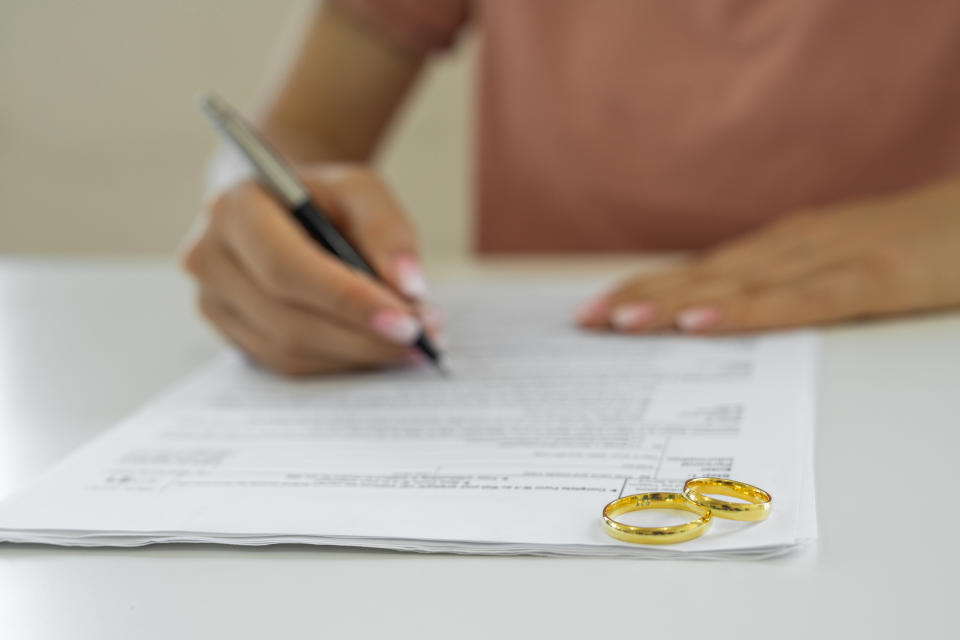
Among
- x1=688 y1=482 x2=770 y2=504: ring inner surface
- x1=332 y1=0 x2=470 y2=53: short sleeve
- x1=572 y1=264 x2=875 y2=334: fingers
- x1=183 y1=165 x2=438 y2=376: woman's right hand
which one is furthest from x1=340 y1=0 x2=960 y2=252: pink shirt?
x1=688 y1=482 x2=770 y2=504: ring inner surface

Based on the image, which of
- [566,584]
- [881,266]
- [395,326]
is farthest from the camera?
[881,266]

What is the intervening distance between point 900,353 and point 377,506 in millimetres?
353

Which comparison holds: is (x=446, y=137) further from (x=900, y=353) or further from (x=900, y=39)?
(x=900, y=353)

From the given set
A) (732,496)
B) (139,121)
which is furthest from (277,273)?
(139,121)

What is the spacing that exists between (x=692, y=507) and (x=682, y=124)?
78 centimetres

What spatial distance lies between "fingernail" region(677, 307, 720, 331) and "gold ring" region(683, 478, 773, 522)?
0.89 ft

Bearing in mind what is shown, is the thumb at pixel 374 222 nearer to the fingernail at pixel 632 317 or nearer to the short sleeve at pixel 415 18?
the fingernail at pixel 632 317

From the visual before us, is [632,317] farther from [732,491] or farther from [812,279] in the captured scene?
[732,491]

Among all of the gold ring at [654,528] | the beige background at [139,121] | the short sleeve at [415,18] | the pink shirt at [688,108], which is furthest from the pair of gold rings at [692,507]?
the beige background at [139,121]

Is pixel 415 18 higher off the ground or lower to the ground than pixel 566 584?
higher

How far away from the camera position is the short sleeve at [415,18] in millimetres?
1088

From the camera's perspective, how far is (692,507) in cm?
36

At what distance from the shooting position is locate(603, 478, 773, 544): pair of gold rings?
34 cm

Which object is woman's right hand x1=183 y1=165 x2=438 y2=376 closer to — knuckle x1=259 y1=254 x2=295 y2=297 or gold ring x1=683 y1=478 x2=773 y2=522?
knuckle x1=259 y1=254 x2=295 y2=297
